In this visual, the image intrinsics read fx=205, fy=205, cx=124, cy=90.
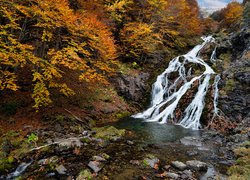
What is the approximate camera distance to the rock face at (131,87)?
1772cm

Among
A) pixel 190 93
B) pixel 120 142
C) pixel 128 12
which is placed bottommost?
pixel 120 142

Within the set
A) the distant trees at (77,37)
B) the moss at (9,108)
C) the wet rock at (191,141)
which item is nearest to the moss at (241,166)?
the wet rock at (191,141)

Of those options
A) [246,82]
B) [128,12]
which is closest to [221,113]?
[246,82]

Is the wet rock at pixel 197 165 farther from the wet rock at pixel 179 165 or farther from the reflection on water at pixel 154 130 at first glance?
the reflection on water at pixel 154 130

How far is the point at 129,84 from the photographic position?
59.9 feet

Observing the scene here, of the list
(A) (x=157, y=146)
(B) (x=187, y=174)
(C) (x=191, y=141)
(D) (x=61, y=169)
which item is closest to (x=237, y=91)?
(C) (x=191, y=141)

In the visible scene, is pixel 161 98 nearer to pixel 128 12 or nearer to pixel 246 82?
pixel 246 82

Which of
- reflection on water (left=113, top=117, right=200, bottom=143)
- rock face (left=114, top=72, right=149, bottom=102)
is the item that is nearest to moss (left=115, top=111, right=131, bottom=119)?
reflection on water (left=113, top=117, right=200, bottom=143)

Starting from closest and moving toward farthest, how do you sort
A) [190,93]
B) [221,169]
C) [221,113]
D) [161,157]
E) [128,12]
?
[221,169]
[161,157]
[221,113]
[190,93]
[128,12]

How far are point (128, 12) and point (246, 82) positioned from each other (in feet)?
46.8

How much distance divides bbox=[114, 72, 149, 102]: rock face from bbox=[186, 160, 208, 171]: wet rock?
34.5 feet

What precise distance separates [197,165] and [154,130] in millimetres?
5143

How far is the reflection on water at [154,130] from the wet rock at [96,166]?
387 centimetres

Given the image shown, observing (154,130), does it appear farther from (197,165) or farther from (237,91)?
(237,91)
